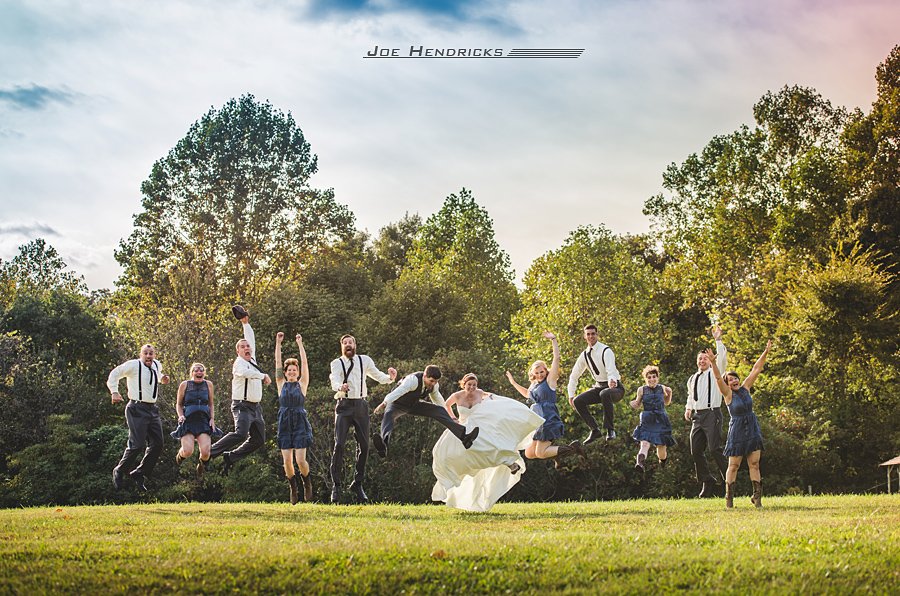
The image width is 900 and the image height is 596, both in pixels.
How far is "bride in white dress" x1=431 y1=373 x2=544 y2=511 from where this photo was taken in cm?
1484

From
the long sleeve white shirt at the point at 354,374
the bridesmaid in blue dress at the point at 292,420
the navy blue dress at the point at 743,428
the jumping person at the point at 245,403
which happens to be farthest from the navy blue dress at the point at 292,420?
the navy blue dress at the point at 743,428

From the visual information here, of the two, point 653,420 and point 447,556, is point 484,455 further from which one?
point 447,556

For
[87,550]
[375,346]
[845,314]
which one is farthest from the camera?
[375,346]

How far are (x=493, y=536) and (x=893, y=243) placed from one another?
26299 millimetres

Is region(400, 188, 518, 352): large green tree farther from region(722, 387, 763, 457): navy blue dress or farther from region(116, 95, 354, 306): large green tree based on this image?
region(722, 387, 763, 457): navy blue dress

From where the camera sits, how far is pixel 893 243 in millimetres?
31891

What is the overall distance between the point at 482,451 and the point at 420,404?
48.1 inches

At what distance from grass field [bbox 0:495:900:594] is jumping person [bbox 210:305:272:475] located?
3.23m

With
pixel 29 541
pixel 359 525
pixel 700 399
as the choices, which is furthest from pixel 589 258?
pixel 29 541

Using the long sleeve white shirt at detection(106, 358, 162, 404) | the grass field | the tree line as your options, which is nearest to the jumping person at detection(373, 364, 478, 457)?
the grass field

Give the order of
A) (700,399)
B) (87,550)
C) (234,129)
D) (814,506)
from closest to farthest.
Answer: (87,550)
(814,506)
(700,399)
(234,129)

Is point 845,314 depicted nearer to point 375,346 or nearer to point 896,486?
point 896,486

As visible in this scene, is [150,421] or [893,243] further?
[893,243]

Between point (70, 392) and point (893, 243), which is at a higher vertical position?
point (893, 243)
